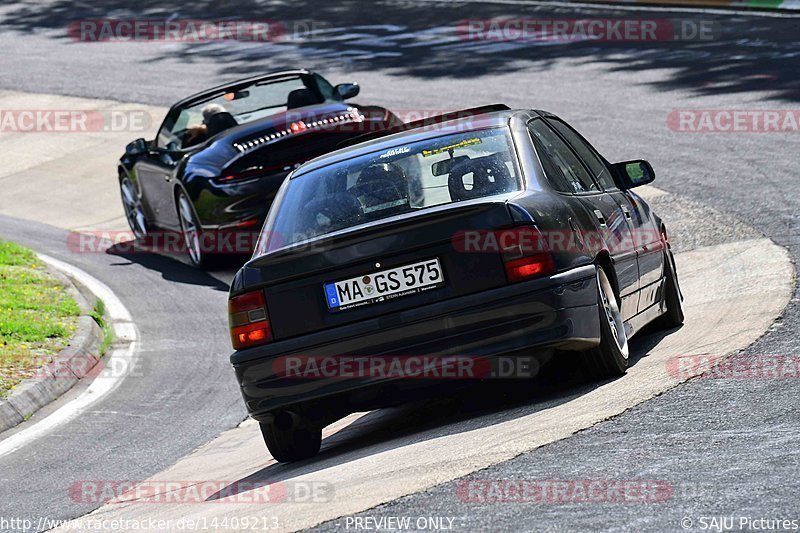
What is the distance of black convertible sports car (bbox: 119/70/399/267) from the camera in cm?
1220

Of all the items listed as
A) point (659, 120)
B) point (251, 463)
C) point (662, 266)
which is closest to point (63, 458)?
point (251, 463)

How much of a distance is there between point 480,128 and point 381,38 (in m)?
21.2

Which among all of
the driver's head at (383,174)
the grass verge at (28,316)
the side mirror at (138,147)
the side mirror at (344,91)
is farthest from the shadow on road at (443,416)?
the side mirror at (138,147)

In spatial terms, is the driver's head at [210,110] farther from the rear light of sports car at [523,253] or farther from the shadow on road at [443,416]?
the rear light of sports car at [523,253]

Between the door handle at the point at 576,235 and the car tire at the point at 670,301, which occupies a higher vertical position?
the door handle at the point at 576,235

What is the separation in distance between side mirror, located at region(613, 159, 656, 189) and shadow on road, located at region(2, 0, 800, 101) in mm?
9228

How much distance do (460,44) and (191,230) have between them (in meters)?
14.0

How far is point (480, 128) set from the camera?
716 cm

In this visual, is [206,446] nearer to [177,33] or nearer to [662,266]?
[662,266]

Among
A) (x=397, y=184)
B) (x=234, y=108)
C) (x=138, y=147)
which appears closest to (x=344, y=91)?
(x=234, y=108)

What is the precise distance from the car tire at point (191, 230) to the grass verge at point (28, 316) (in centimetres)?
128

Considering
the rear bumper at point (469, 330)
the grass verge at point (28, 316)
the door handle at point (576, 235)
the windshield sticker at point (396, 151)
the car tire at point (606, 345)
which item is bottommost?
the grass verge at point (28, 316)

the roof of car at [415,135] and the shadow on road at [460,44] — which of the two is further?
the shadow on road at [460,44]

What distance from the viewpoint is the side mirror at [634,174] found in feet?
26.4
